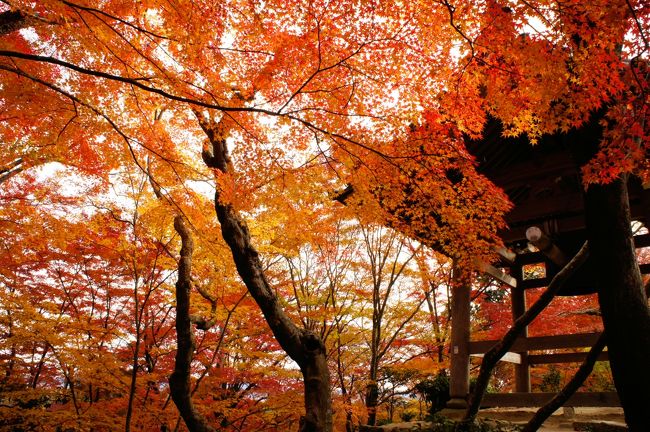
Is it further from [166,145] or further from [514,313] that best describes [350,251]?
[166,145]

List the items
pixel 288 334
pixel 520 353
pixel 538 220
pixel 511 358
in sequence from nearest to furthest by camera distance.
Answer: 1. pixel 288 334
2. pixel 538 220
3. pixel 511 358
4. pixel 520 353

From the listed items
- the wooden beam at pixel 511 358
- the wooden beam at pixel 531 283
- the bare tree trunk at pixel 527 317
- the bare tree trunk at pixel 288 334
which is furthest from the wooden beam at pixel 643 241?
the bare tree trunk at pixel 288 334

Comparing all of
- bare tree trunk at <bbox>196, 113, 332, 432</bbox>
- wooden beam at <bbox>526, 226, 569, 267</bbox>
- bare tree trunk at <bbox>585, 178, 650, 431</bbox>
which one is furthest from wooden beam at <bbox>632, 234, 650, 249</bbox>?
bare tree trunk at <bbox>196, 113, 332, 432</bbox>

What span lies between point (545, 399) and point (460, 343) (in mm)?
1488

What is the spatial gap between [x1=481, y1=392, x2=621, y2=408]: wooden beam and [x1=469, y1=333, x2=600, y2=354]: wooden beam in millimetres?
700

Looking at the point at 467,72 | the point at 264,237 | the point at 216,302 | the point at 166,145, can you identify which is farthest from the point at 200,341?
the point at 467,72

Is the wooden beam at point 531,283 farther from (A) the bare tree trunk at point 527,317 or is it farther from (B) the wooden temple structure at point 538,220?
(A) the bare tree trunk at point 527,317

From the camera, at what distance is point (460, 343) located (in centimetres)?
748

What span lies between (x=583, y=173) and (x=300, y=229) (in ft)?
20.5

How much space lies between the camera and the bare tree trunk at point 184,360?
6.20m

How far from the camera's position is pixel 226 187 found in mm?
6238

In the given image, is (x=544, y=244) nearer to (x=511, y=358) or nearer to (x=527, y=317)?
(x=527, y=317)

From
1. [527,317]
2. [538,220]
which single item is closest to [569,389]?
[527,317]

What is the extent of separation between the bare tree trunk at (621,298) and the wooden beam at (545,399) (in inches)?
145
